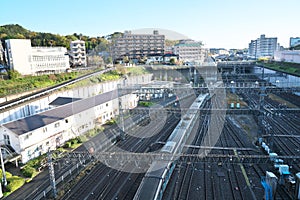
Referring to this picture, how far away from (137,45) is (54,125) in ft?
82.4

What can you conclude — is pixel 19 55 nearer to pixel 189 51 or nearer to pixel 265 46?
pixel 189 51

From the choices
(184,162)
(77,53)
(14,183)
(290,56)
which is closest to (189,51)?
(290,56)

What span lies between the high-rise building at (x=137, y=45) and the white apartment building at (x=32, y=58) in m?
10.5


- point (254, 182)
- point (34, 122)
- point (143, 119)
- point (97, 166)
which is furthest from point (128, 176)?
point (143, 119)

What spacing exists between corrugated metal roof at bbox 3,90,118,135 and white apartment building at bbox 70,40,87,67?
39.6 ft

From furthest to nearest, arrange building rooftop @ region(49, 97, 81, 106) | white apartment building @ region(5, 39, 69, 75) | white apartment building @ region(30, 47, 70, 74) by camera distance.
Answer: white apartment building @ region(30, 47, 70, 74), white apartment building @ region(5, 39, 69, 75), building rooftop @ region(49, 97, 81, 106)

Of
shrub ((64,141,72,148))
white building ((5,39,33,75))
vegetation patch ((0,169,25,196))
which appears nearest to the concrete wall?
shrub ((64,141,72,148))

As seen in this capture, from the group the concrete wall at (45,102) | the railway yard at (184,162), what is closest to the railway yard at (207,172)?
the railway yard at (184,162)

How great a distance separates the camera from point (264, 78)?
2636cm

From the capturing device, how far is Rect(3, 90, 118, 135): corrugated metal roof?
8656mm

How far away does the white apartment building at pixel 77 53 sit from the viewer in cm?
2377

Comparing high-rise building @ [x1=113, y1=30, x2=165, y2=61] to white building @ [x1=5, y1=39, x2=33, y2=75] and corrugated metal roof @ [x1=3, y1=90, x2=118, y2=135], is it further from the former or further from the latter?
corrugated metal roof @ [x1=3, y1=90, x2=118, y2=135]

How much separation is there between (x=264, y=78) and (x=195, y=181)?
A: 2300 centimetres

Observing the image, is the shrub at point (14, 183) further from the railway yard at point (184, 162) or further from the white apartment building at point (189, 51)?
the white apartment building at point (189, 51)
